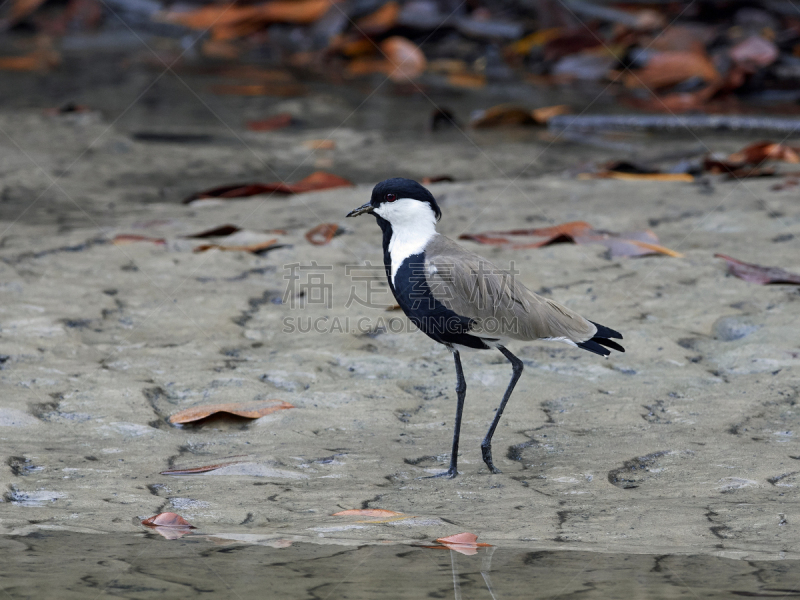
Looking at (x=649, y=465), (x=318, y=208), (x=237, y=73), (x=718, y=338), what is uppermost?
(x=237, y=73)

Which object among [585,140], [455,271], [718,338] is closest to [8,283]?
[455,271]

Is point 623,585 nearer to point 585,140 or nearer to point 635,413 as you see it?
point 635,413

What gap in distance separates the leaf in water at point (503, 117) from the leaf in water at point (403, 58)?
10.2 ft

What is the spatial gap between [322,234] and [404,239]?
7.06 feet

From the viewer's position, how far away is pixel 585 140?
27.2ft

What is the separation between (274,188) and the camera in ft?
21.0

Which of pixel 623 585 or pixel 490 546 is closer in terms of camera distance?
pixel 623 585

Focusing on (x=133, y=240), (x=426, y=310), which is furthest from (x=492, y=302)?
(x=133, y=240)

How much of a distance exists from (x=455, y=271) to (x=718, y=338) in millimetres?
1487

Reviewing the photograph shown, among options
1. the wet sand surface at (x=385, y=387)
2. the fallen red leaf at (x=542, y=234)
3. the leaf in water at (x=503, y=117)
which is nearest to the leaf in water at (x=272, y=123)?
the leaf in water at (x=503, y=117)

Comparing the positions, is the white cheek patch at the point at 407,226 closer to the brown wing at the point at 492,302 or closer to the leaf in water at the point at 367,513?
the brown wing at the point at 492,302

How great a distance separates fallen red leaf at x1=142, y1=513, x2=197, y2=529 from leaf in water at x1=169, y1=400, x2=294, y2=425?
0.78 metres

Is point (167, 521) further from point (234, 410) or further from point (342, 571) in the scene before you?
point (234, 410)

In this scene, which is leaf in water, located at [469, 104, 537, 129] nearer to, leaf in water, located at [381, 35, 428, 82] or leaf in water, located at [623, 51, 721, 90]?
leaf in water, located at [623, 51, 721, 90]
